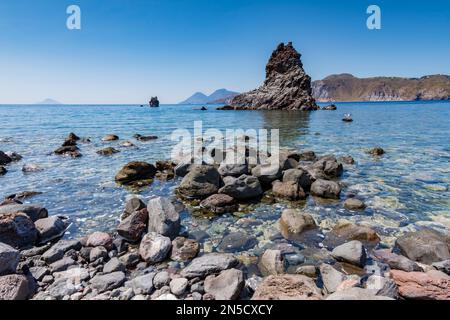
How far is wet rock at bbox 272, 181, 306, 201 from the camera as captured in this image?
1038cm

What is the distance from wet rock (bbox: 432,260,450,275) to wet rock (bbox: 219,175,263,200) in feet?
19.5

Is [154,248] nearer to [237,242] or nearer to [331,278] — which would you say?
[237,242]

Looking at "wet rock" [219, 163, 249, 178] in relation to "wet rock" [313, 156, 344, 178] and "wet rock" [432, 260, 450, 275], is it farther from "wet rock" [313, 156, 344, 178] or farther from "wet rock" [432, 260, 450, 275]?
"wet rock" [432, 260, 450, 275]

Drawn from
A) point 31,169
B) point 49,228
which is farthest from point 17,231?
point 31,169

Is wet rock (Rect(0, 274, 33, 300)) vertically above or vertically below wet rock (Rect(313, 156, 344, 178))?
below

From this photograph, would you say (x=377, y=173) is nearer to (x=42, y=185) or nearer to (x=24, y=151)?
(x=42, y=185)

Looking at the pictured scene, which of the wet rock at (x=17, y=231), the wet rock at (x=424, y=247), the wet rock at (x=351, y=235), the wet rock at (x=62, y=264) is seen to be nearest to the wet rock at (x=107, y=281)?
the wet rock at (x=62, y=264)

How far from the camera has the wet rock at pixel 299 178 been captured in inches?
443

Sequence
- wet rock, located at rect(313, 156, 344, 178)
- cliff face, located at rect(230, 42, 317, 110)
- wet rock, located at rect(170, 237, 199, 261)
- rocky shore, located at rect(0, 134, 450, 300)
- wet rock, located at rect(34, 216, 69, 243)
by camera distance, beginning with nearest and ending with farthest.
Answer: rocky shore, located at rect(0, 134, 450, 300) → wet rock, located at rect(170, 237, 199, 261) → wet rock, located at rect(34, 216, 69, 243) → wet rock, located at rect(313, 156, 344, 178) → cliff face, located at rect(230, 42, 317, 110)

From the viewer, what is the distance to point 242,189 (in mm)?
10312

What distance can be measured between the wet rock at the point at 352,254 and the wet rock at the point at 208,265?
2.54 metres

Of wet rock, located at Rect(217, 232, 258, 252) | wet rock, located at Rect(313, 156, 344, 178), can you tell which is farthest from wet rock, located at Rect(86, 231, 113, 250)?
wet rock, located at Rect(313, 156, 344, 178)
